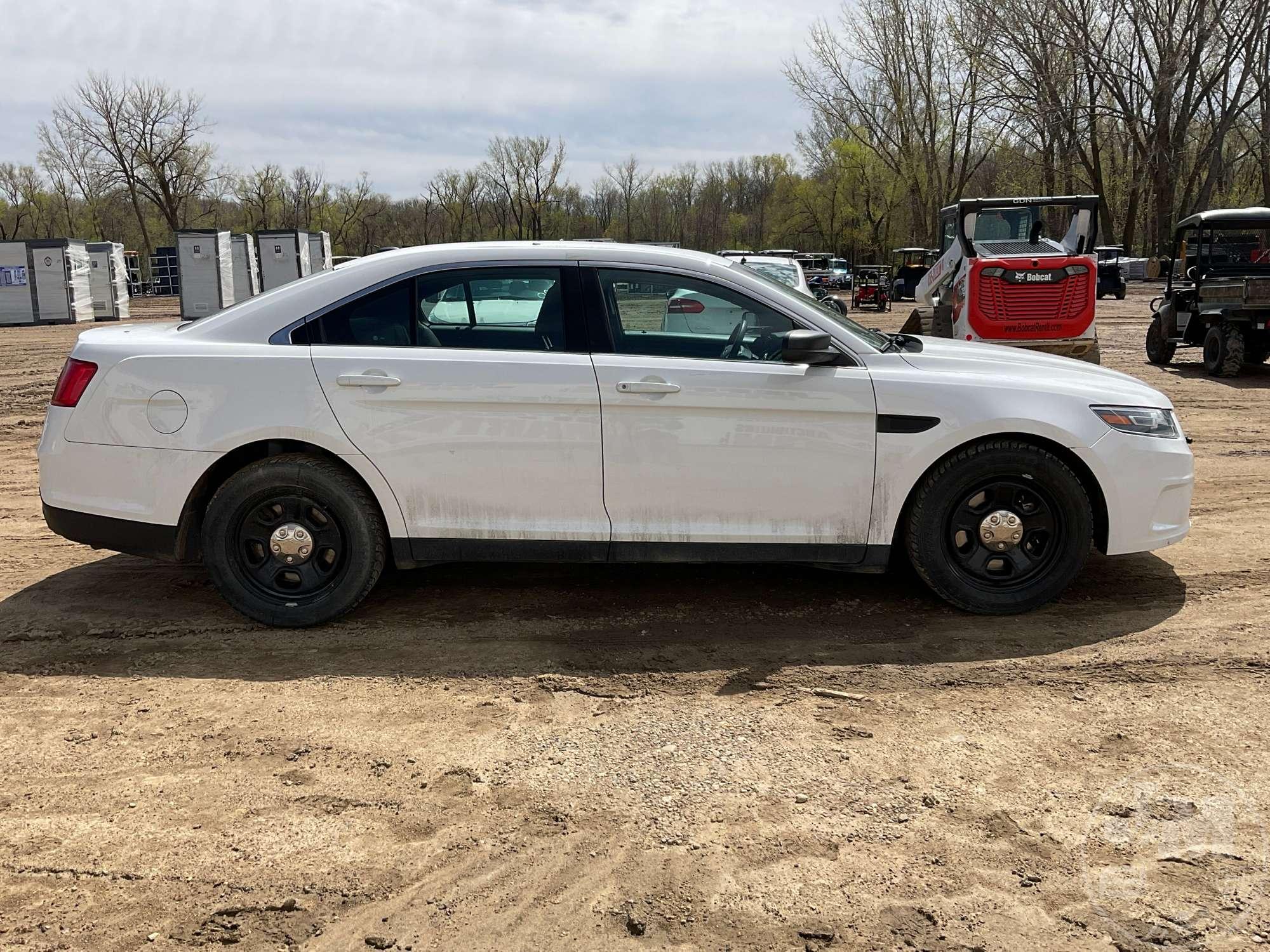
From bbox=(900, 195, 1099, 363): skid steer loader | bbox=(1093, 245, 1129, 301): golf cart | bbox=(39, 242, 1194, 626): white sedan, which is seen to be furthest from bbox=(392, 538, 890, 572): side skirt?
bbox=(1093, 245, 1129, 301): golf cart

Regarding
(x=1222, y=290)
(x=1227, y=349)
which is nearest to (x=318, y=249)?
(x=1222, y=290)

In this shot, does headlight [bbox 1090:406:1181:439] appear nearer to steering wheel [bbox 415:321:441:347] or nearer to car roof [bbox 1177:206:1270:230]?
steering wheel [bbox 415:321:441:347]

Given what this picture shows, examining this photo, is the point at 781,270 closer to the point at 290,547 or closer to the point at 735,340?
the point at 735,340

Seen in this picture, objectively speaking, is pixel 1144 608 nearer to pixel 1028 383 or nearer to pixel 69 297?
pixel 1028 383

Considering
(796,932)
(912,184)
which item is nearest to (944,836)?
(796,932)

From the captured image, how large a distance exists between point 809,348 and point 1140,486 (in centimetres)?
165

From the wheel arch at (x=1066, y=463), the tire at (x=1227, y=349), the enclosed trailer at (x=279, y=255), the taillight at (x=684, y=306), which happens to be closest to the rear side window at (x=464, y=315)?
the taillight at (x=684, y=306)

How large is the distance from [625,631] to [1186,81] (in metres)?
51.8

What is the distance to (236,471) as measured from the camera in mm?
4531

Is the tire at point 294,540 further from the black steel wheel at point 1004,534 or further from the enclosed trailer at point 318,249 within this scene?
the enclosed trailer at point 318,249

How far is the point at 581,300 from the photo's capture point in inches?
177

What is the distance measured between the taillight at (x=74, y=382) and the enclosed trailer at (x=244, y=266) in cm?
3114

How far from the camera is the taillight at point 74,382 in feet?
14.6

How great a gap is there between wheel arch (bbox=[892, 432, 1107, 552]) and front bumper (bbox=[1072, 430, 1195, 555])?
0.03 meters
